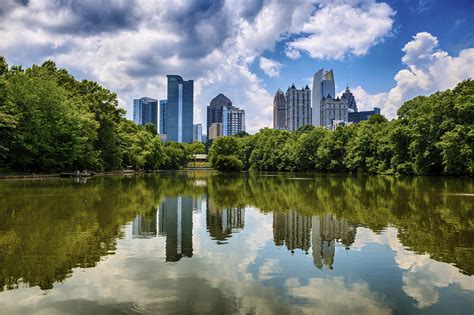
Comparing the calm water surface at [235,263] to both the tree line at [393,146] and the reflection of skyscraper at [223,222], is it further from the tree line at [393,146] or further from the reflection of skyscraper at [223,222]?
the tree line at [393,146]

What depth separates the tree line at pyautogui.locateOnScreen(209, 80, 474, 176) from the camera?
49.2m

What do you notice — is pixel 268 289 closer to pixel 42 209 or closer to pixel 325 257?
pixel 325 257

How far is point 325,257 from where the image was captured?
9.15m

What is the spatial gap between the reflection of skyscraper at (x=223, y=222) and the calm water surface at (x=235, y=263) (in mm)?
63

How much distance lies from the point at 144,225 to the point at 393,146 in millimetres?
58773

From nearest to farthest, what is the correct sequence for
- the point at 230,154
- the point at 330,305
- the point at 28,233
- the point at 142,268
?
the point at 330,305 < the point at 142,268 < the point at 28,233 < the point at 230,154

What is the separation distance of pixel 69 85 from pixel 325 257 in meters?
60.4

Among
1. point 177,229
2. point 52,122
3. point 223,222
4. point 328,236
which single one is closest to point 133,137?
point 52,122

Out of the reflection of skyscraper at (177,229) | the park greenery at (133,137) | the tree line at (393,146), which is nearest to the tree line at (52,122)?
the park greenery at (133,137)

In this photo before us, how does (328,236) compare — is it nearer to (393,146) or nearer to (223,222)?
(223,222)

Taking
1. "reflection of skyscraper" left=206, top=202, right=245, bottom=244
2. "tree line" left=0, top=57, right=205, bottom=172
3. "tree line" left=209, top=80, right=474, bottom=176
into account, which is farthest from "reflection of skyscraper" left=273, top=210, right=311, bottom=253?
"tree line" left=209, top=80, right=474, bottom=176

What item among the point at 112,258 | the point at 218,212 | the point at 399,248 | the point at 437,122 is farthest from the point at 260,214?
the point at 437,122

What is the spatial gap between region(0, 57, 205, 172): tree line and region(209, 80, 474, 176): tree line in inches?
1111

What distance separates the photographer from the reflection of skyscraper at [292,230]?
10492 mm
